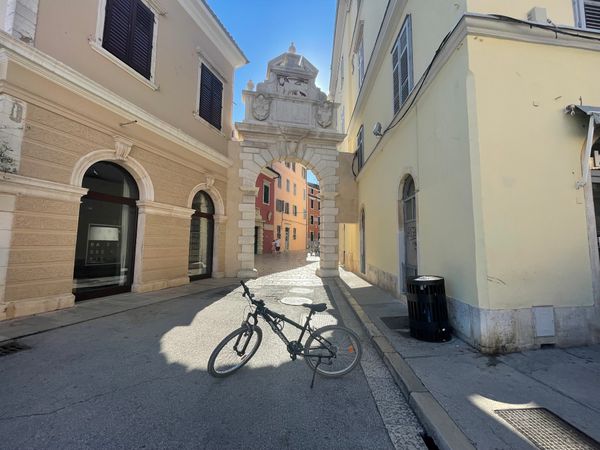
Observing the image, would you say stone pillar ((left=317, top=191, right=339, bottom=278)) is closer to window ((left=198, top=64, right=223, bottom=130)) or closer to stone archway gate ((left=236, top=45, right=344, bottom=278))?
stone archway gate ((left=236, top=45, right=344, bottom=278))

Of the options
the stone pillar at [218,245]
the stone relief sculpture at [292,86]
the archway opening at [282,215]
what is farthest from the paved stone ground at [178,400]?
the archway opening at [282,215]

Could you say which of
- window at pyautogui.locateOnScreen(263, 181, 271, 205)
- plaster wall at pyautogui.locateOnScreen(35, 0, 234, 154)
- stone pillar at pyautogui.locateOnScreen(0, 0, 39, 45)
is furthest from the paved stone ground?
window at pyautogui.locateOnScreen(263, 181, 271, 205)

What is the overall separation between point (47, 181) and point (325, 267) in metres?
9.34

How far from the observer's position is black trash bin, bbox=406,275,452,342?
3992 millimetres

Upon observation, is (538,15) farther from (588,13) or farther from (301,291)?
(301,291)

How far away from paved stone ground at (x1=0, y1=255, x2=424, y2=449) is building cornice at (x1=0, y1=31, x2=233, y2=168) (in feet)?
16.4

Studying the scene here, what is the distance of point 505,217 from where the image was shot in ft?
12.2

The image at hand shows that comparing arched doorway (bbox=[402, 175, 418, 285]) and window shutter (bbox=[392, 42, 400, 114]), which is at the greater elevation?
window shutter (bbox=[392, 42, 400, 114])

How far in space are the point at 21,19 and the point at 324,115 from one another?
9992 millimetres

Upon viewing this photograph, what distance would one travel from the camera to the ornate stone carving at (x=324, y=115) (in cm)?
1259

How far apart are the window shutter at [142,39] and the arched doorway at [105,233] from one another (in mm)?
3037

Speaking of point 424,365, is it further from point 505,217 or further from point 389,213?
point 389,213

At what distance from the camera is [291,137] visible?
12172mm

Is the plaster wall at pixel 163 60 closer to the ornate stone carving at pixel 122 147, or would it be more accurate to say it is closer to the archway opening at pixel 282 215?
the ornate stone carving at pixel 122 147
